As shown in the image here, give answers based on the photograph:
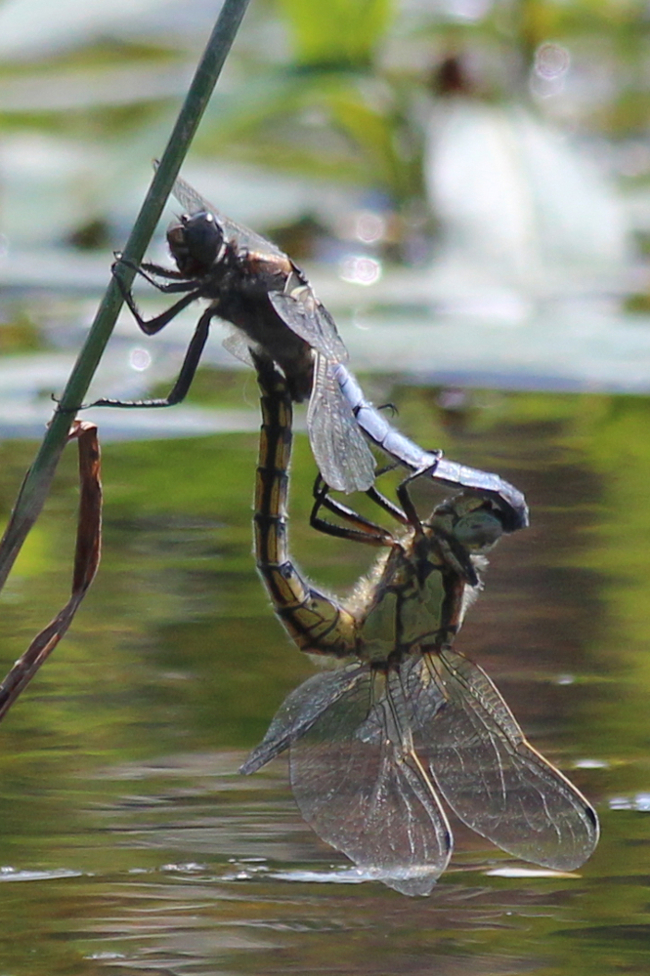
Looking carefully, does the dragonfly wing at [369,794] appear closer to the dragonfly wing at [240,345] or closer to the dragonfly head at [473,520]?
the dragonfly head at [473,520]

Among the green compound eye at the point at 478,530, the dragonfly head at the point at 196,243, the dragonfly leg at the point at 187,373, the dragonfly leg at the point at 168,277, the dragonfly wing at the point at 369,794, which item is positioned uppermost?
the dragonfly head at the point at 196,243

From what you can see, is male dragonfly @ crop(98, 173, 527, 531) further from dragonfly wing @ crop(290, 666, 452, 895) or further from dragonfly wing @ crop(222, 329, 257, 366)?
dragonfly wing @ crop(290, 666, 452, 895)

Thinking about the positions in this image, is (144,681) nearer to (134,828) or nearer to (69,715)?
(69,715)

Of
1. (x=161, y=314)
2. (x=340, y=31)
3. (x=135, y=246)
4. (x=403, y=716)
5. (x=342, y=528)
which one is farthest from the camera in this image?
(x=340, y=31)

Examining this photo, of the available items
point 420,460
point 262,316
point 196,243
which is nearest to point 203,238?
point 196,243

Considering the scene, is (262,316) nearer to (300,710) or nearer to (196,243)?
(196,243)

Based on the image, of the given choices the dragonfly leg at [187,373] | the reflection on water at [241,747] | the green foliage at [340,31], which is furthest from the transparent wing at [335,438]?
the green foliage at [340,31]
